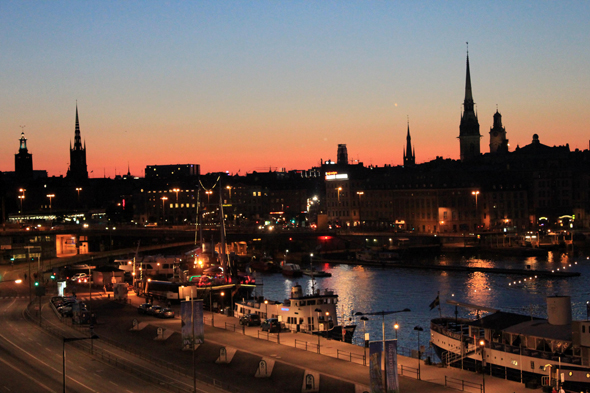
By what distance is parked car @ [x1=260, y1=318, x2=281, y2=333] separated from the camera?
31359 mm

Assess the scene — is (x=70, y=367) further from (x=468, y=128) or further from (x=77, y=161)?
(x=77, y=161)

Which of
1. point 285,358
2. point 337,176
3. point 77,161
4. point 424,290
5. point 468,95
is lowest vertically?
point 424,290

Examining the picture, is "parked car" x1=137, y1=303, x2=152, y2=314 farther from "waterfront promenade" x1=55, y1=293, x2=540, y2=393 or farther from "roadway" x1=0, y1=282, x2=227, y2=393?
"roadway" x1=0, y1=282, x2=227, y2=393

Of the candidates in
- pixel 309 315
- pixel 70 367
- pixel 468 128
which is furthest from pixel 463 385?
pixel 468 128

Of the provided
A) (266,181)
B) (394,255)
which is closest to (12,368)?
Result: (394,255)

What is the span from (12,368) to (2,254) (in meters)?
46.5

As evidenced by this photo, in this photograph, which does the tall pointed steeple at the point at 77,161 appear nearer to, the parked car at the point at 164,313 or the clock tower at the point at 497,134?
the clock tower at the point at 497,134

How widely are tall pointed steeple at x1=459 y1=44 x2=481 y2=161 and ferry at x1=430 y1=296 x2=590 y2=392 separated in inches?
4741

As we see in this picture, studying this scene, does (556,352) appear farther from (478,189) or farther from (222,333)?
(478,189)

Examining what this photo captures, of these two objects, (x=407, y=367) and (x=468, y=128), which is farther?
(x=468, y=128)

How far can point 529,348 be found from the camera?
2545cm

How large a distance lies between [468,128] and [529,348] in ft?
411

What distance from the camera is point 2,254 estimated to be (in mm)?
69188

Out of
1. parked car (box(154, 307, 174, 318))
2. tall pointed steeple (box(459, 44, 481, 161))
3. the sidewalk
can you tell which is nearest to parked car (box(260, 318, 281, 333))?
the sidewalk
